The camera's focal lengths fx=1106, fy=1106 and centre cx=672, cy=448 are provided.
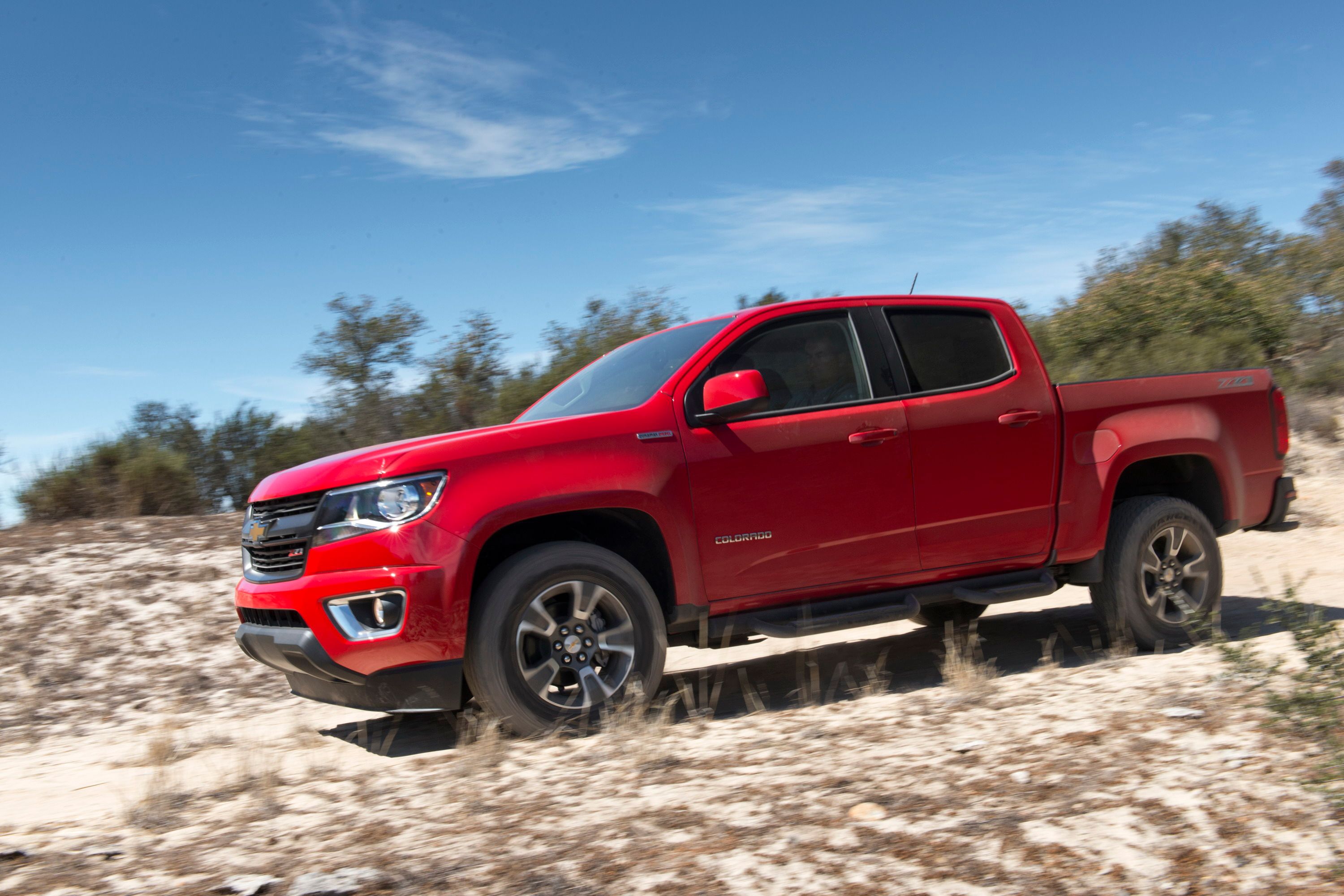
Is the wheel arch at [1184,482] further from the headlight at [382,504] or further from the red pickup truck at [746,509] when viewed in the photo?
the headlight at [382,504]

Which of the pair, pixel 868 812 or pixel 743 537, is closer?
pixel 868 812

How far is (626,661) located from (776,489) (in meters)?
1.05

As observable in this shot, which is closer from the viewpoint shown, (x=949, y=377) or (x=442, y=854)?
(x=442, y=854)

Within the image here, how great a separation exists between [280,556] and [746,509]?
6.81ft

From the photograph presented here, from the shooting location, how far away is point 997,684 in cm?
545

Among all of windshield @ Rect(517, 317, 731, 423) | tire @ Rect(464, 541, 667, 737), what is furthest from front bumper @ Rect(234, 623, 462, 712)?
windshield @ Rect(517, 317, 731, 423)

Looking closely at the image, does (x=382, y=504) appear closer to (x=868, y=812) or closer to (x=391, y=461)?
(x=391, y=461)

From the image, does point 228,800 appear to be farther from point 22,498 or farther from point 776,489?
point 22,498

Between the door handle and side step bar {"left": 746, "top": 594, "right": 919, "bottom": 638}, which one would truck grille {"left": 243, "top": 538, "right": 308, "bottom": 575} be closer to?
side step bar {"left": 746, "top": 594, "right": 919, "bottom": 638}

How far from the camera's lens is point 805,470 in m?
5.19

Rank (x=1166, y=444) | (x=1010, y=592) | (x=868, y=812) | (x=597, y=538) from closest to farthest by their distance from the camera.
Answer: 1. (x=868, y=812)
2. (x=597, y=538)
3. (x=1010, y=592)
4. (x=1166, y=444)

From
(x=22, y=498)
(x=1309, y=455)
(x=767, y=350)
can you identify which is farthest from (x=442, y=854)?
(x=1309, y=455)

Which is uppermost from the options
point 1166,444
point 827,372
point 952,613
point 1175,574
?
point 827,372

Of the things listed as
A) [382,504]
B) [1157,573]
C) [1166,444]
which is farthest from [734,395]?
[1157,573]
